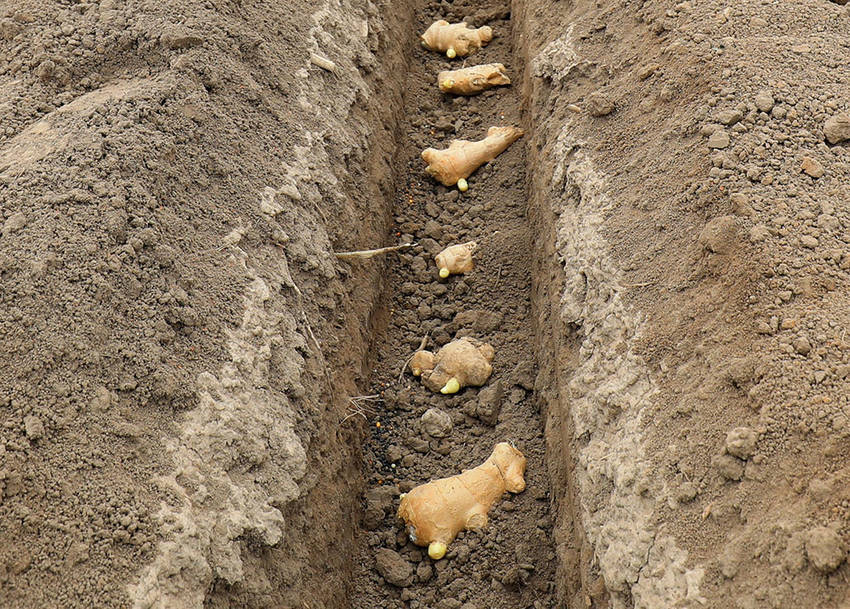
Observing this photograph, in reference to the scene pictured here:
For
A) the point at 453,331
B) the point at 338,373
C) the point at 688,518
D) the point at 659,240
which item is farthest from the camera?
the point at 453,331

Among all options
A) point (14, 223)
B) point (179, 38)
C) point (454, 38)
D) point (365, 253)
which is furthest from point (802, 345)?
point (454, 38)

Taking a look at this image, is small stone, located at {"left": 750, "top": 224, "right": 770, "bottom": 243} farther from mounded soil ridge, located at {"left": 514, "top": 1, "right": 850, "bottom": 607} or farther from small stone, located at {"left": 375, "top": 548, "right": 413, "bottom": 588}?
small stone, located at {"left": 375, "top": 548, "right": 413, "bottom": 588}

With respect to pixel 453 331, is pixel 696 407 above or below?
above

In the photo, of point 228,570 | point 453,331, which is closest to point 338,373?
point 453,331

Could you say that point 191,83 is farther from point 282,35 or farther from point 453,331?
point 453,331

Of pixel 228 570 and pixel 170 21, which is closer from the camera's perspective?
pixel 228 570

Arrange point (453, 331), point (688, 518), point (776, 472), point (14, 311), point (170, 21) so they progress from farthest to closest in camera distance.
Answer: point (453, 331) < point (170, 21) < point (14, 311) < point (688, 518) < point (776, 472)

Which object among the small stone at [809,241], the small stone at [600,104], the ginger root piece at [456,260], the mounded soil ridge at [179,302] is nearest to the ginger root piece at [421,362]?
the mounded soil ridge at [179,302]

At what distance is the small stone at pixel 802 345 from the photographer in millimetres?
2443

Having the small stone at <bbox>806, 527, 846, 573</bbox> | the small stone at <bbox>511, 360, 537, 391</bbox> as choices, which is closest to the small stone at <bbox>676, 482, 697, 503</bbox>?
the small stone at <bbox>806, 527, 846, 573</bbox>

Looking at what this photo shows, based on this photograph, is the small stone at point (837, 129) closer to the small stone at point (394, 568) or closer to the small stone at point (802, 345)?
the small stone at point (802, 345)

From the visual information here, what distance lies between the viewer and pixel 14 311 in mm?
2674

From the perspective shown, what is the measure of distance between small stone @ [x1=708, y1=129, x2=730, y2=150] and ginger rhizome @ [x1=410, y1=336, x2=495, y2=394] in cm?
137

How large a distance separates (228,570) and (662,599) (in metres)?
1.38
